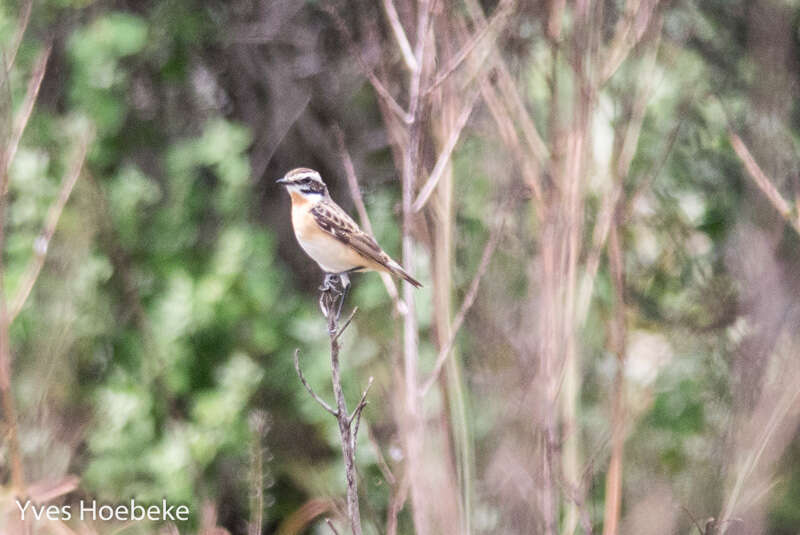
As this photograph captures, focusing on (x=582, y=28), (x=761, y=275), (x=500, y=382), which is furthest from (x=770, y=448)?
(x=582, y=28)

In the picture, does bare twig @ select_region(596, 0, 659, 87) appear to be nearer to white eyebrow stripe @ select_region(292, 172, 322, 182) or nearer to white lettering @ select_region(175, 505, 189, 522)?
white eyebrow stripe @ select_region(292, 172, 322, 182)

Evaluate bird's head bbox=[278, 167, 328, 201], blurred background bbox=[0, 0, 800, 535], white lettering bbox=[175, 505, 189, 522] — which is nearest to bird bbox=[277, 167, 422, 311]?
bird's head bbox=[278, 167, 328, 201]

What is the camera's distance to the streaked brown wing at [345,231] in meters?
2.89

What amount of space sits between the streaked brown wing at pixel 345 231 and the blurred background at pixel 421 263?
192 millimetres

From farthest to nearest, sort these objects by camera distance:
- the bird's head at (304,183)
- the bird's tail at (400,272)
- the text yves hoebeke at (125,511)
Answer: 1. the text yves hoebeke at (125,511)
2. the bird's head at (304,183)
3. the bird's tail at (400,272)

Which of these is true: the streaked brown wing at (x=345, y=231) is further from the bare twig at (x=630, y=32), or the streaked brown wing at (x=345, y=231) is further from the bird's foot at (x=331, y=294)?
the bare twig at (x=630, y=32)

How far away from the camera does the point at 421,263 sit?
15.1 feet

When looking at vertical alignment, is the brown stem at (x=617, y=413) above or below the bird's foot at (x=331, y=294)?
below

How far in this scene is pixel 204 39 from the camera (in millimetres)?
5730

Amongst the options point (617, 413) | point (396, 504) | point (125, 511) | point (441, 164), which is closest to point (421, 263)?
point (125, 511)

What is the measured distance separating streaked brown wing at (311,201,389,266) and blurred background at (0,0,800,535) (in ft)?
0.63

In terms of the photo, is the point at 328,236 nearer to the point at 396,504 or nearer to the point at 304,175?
the point at 304,175

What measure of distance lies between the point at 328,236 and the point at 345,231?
54mm

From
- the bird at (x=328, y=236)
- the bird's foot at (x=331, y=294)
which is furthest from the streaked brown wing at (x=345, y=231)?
the bird's foot at (x=331, y=294)
